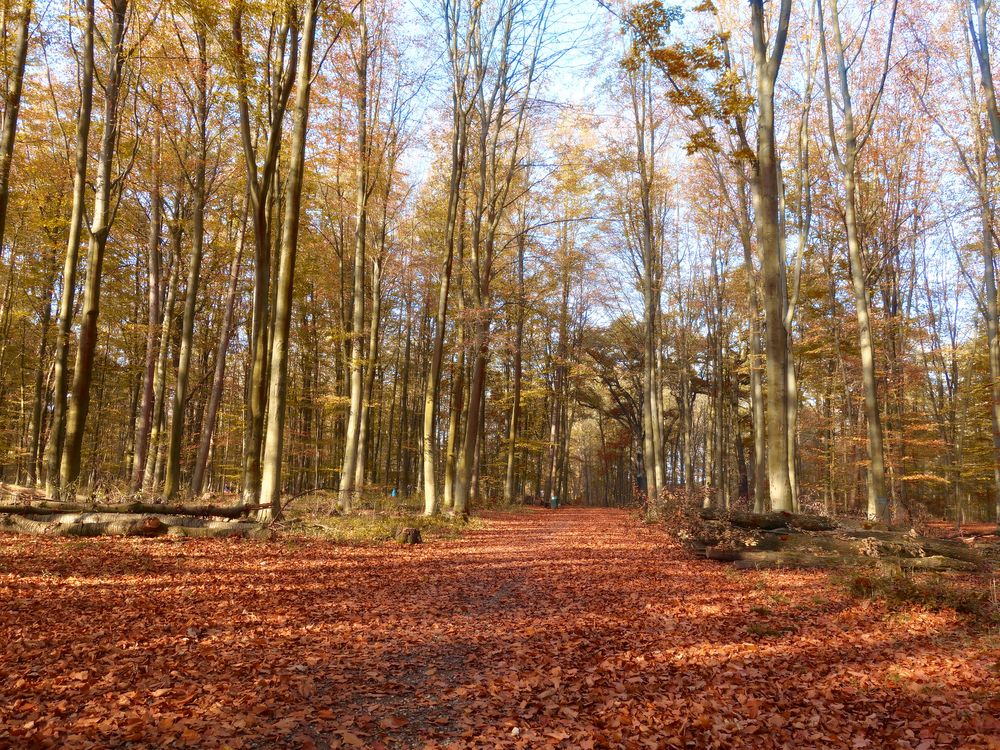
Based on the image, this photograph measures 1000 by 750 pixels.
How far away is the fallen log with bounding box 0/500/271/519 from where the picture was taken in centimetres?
944

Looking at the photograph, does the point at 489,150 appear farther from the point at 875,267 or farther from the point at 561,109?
the point at 875,267

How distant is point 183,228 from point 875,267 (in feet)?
68.6

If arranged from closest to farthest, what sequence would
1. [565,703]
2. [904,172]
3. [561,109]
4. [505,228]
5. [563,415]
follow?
[565,703], [561,109], [904,172], [505,228], [563,415]

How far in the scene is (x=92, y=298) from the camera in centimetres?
1146

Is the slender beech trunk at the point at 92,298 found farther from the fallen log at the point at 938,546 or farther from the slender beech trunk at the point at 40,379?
the fallen log at the point at 938,546

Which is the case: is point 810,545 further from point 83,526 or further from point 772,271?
point 83,526

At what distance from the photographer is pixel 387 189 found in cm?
1781

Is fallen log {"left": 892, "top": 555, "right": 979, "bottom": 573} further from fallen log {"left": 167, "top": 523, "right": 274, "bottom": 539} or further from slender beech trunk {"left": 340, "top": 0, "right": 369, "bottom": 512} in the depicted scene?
slender beech trunk {"left": 340, "top": 0, "right": 369, "bottom": 512}

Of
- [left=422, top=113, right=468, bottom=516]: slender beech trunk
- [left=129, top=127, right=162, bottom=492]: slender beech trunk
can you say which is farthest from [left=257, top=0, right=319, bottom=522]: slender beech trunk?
[left=129, top=127, right=162, bottom=492]: slender beech trunk

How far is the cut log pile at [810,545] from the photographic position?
8.52 m

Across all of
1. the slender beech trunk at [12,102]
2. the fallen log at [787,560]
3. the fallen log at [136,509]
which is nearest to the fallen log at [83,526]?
the fallen log at [136,509]

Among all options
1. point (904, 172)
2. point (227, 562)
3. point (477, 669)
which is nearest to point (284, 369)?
point (227, 562)

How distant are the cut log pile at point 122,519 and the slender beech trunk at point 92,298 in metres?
0.95

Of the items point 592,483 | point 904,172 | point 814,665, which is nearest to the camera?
point 814,665
